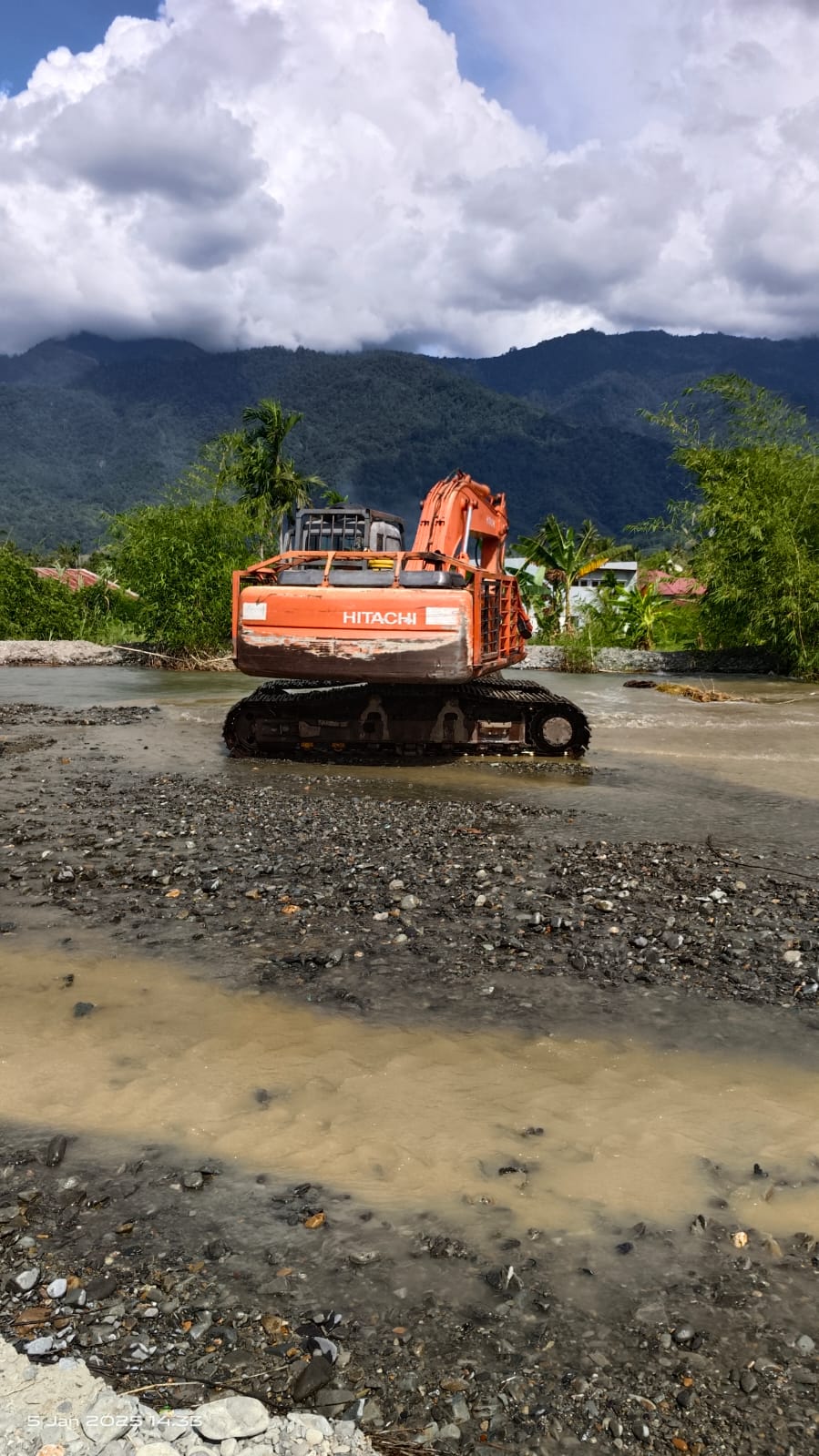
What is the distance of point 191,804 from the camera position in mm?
9172

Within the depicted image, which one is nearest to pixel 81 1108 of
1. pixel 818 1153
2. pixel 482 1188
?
pixel 482 1188

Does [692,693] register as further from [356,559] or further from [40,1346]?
[40,1346]

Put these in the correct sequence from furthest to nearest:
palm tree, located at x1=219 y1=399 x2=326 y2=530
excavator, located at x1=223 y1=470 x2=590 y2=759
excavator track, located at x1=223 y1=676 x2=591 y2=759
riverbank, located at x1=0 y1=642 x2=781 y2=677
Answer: palm tree, located at x1=219 y1=399 x2=326 y2=530 → riverbank, located at x1=0 y1=642 x2=781 y2=677 → excavator track, located at x1=223 y1=676 x2=591 y2=759 → excavator, located at x1=223 y1=470 x2=590 y2=759

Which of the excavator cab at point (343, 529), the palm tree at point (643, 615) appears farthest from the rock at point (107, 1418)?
the palm tree at point (643, 615)

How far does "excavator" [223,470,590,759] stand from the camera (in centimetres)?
1113

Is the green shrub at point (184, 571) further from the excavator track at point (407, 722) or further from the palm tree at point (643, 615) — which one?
the excavator track at point (407, 722)

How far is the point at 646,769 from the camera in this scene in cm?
1202

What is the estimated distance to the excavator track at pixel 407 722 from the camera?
1240 centimetres

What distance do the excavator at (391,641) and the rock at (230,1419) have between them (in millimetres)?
9028

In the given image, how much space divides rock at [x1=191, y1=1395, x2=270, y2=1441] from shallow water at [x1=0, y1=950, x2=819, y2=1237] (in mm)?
935

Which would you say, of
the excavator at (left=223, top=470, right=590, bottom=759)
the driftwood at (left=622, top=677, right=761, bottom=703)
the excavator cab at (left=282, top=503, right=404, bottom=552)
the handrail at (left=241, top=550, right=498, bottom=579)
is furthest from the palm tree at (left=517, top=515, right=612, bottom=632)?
the handrail at (left=241, top=550, right=498, bottom=579)

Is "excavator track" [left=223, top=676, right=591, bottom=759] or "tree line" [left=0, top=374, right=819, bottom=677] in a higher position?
"tree line" [left=0, top=374, right=819, bottom=677]

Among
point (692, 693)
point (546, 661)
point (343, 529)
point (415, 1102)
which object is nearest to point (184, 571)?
point (546, 661)

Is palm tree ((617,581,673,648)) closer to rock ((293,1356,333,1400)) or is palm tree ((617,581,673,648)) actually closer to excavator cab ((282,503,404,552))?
excavator cab ((282,503,404,552))
